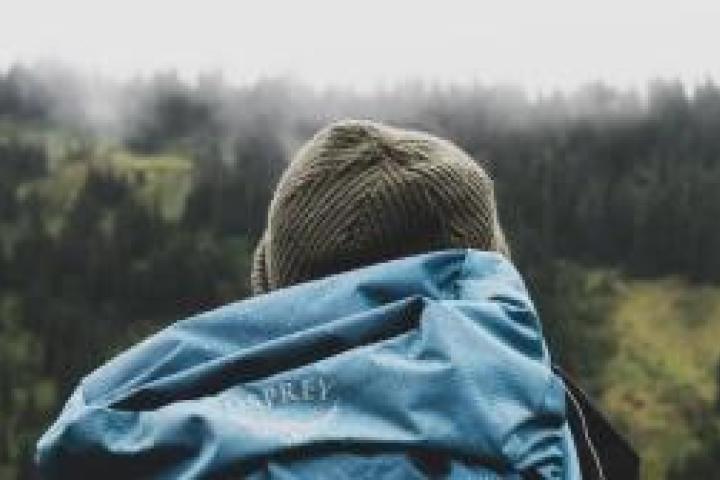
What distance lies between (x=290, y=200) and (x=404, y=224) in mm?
257

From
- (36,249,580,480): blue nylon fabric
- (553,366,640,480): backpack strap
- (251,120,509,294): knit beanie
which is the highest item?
(251,120,509,294): knit beanie

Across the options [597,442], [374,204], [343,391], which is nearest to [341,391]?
[343,391]

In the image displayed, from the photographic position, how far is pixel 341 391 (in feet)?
9.85

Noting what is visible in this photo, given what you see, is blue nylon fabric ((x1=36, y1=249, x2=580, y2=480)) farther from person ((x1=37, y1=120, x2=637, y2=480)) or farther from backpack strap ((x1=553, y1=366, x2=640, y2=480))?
backpack strap ((x1=553, y1=366, x2=640, y2=480))

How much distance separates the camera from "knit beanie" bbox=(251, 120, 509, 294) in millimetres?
3336

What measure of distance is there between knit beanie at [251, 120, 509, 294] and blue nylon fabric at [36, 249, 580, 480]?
0.16 meters

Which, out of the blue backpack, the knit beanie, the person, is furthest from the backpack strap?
the knit beanie

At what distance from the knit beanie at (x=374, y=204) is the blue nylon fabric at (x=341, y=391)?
16 cm

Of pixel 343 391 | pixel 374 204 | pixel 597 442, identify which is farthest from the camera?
pixel 597 442

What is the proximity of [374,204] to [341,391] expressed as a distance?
18.7 inches

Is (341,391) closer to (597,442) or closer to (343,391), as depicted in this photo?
(343,391)

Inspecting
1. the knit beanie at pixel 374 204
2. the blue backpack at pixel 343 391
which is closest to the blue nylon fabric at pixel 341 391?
the blue backpack at pixel 343 391

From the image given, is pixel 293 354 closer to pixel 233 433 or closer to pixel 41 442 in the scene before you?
pixel 233 433

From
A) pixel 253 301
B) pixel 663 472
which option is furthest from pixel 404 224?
pixel 663 472
